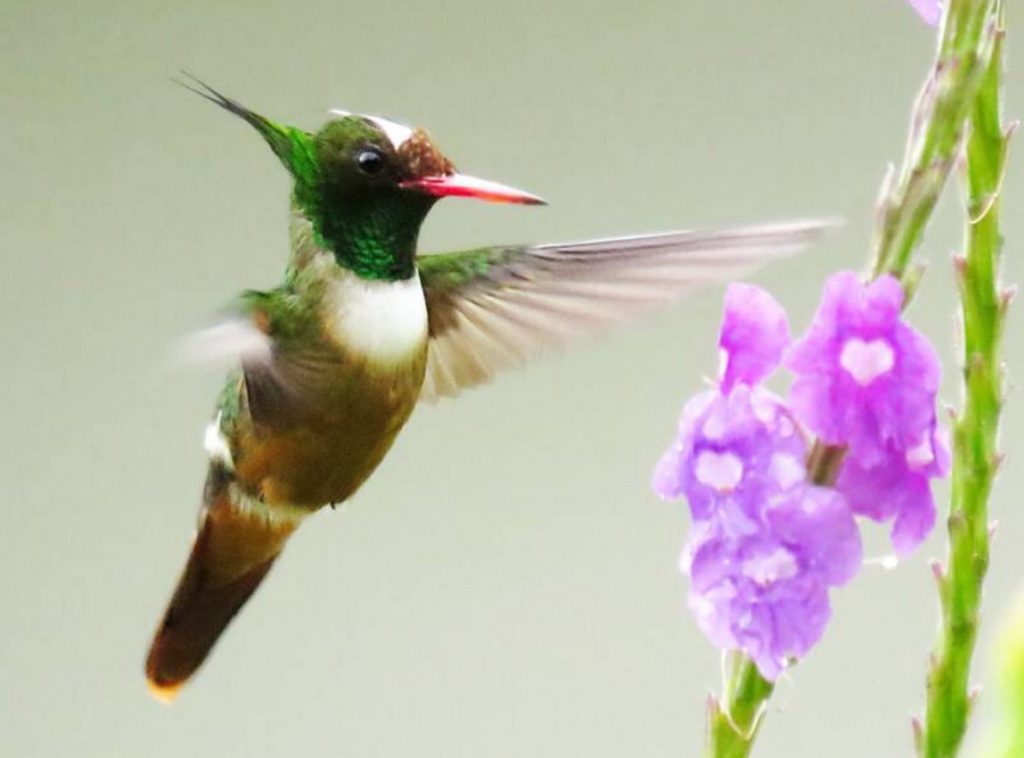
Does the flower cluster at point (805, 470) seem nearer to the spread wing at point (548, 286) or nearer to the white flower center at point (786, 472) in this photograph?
the white flower center at point (786, 472)

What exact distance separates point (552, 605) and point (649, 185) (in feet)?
2.05

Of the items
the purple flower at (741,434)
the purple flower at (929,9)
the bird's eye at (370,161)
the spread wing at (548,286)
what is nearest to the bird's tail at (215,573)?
the spread wing at (548,286)

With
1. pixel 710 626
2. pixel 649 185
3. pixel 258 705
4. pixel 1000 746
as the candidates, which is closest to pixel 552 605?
pixel 258 705

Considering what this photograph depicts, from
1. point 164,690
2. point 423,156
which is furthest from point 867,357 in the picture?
point 164,690

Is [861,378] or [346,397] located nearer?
[861,378]

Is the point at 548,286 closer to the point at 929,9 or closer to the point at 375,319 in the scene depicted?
the point at 375,319

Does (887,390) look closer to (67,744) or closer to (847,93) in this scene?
(847,93)

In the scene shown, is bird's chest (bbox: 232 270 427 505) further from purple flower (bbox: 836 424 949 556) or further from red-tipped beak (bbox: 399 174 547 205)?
purple flower (bbox: 836 424 949 556)

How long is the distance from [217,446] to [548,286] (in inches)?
9.6

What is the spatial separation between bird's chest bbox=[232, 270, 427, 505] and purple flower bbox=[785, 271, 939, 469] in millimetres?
318

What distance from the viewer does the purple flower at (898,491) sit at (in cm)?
60

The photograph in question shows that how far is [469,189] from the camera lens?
0.72m

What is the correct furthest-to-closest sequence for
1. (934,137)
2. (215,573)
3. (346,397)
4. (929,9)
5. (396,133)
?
(215,573) → (346,397) → (396,133) → (929,9) → (934,137)

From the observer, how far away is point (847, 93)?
2111 millimetres
